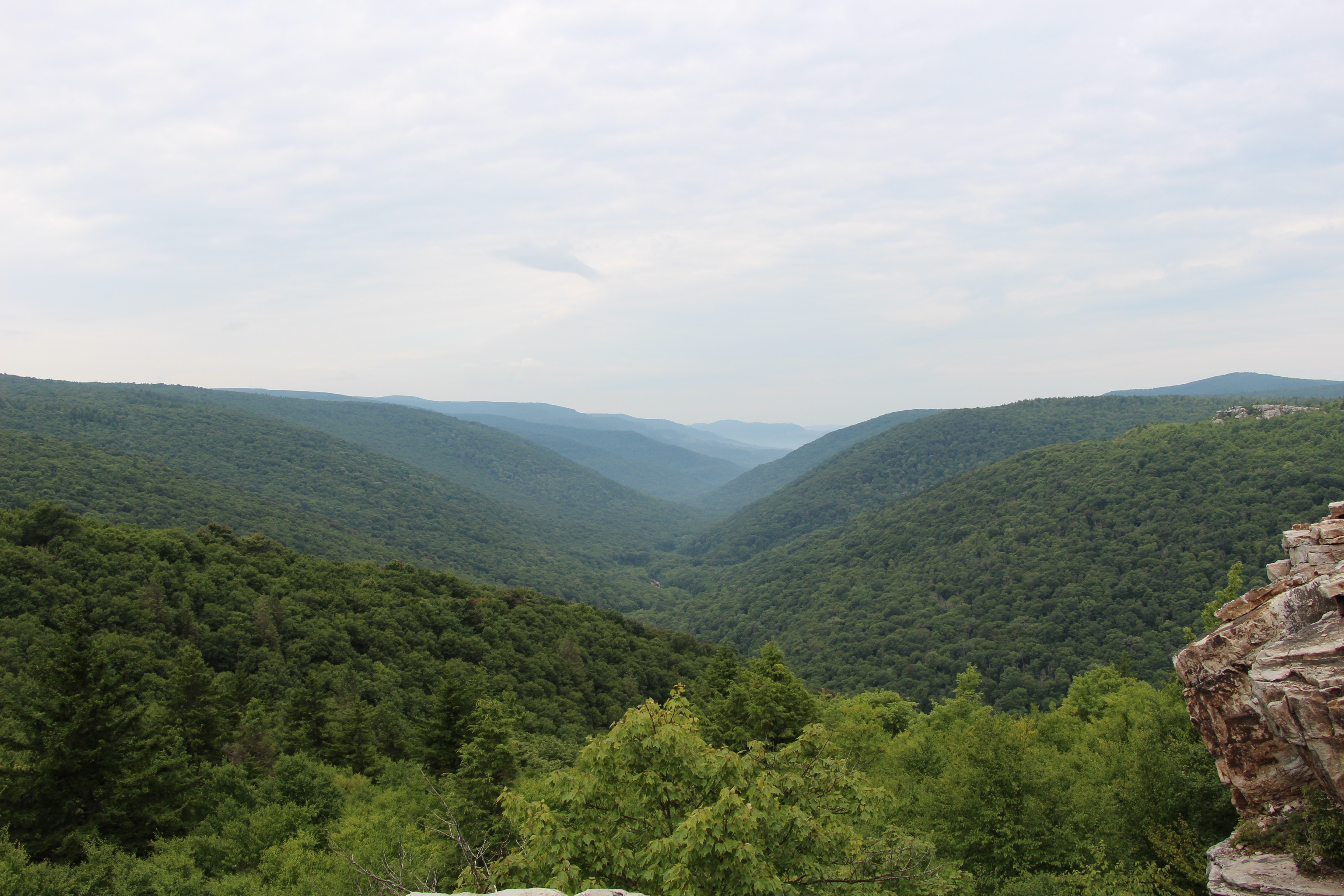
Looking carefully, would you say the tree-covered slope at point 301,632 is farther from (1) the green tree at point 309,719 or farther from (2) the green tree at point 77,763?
(2) the green tree at point 77,763

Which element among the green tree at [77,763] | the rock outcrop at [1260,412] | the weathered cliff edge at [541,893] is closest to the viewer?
the weathered cliff edge at [541,893]

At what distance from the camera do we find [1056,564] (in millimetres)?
117750

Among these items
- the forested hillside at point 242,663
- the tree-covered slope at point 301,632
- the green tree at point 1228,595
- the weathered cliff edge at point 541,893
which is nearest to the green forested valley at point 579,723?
the forested hillside at point 242,663

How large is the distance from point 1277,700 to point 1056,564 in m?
126

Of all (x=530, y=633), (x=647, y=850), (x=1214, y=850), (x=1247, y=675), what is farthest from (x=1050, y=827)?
(x=530, y=633)

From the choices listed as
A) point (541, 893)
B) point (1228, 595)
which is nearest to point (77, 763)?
point (541, 893)

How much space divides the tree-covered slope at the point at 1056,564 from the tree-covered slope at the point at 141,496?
98.2m

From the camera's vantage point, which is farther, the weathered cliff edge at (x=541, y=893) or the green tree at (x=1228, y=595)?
the green tree at (x=1228, y=595)

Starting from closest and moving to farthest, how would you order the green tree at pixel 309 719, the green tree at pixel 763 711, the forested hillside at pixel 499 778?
the forested hillside at pixel 499 778
the green tree at pixel 309 719
the green tree at pixel 763 711

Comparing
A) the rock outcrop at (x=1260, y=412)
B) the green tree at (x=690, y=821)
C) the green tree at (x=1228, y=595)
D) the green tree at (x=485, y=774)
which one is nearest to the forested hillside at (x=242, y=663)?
the green tree at (x=485, y=774)

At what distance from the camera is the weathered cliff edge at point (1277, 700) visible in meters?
10.1

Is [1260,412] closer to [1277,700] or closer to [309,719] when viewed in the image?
[1277,700]

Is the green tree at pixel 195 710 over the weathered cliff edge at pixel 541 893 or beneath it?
beneath

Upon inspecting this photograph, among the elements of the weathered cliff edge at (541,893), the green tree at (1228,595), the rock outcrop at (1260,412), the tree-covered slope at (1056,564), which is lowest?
the tree-covered slope at (1056,564)
